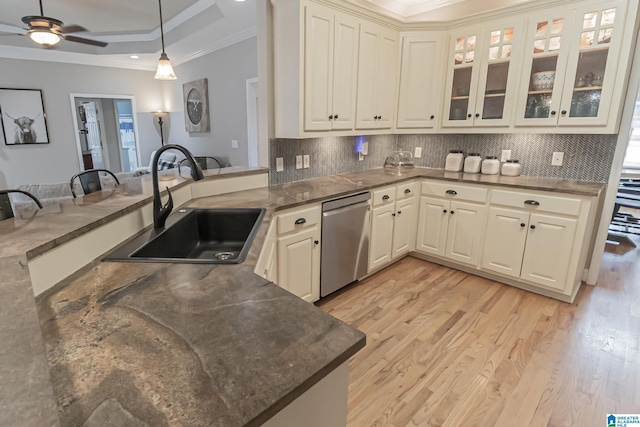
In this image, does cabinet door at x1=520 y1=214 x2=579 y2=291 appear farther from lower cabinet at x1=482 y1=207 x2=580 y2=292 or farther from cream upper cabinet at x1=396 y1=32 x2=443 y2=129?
cream upper cabinet at x1=396 y1=32 x2=443 y2=129

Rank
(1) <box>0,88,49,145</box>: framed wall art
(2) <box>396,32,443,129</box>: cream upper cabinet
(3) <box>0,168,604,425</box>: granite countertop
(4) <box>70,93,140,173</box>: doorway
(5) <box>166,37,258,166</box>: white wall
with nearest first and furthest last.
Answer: (3) <box>0,168,604,425</box>: granite countertop, (2) <box>396,32,443,129</box>: cream upper cabinet, (5) <box>166,37,258,166</box>: white wall, (1) <box>0,88,49,145</box>: framed wall art, (4) <box>70,93,140,173</box>: doorway

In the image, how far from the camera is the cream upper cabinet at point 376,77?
2959 millimetres

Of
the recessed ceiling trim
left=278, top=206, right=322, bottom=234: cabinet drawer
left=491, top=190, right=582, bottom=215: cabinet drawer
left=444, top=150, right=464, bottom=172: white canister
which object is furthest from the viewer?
the recessed ceiling trim

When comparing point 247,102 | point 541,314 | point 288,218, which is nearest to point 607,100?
point 541,314

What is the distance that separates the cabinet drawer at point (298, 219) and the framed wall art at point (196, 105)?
4.17 metres

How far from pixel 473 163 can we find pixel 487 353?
76.8 inches

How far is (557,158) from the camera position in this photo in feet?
10.1

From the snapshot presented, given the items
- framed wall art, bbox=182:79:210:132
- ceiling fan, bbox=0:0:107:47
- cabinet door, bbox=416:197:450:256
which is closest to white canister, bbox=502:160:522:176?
cabinet door, bbox=416:197:450:256

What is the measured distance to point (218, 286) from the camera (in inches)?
40.8

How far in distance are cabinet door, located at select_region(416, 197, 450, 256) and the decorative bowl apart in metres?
1.23

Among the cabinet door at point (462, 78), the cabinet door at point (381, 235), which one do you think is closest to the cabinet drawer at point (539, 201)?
the cabinet door at point (462, 78)

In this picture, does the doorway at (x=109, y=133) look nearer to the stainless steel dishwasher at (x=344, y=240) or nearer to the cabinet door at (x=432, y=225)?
the stainless steel dishwasher at (x=344, y=240)

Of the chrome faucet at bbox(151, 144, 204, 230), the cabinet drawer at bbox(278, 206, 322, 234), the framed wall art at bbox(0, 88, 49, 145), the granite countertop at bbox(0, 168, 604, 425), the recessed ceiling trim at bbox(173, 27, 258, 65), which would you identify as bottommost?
the cabinet drawer at bbox(278, 206, 322, 234)

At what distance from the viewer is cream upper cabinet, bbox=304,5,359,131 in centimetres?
251
